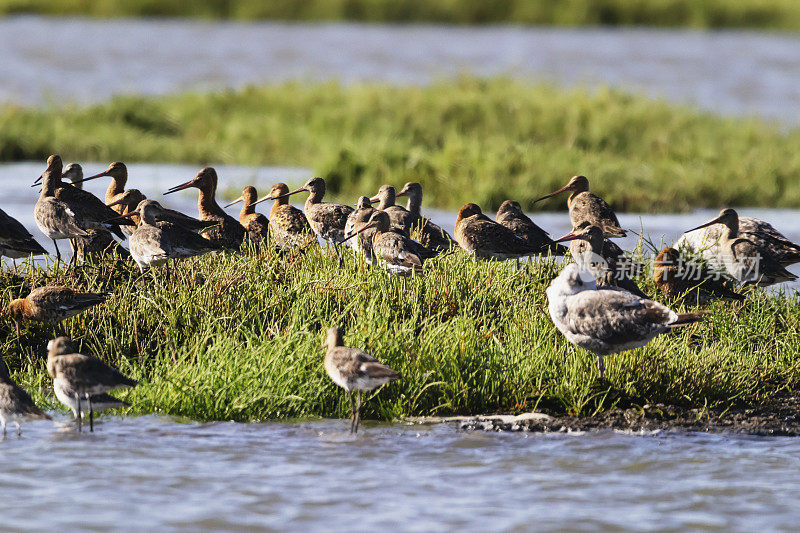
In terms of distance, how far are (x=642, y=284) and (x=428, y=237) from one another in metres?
2.28

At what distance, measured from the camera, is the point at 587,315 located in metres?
8.60

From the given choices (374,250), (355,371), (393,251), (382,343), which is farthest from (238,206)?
(355,371)

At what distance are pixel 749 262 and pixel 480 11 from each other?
158 feet

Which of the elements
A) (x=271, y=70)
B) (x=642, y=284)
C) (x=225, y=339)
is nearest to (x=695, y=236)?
(x=642, y=284)

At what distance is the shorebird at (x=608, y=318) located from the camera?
8516 mm

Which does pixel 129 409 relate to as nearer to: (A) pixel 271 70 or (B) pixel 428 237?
(B) pixel 428 237

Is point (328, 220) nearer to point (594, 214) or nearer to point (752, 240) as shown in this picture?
point (594, 214)

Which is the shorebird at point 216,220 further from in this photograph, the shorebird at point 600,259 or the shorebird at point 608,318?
the shorebird at point 608,318

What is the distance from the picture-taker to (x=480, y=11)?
2287 inches

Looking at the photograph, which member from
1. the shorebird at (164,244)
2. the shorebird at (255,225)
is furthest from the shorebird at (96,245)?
the shorebird at (255,225)

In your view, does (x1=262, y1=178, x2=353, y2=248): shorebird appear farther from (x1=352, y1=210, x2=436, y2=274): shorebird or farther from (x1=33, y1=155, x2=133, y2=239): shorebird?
(x1=33, y1=155, x2=133, y2=239): shorebird

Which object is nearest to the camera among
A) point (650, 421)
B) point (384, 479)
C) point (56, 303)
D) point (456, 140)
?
point (384, 479)

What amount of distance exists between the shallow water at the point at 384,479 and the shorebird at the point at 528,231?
360 centimetres

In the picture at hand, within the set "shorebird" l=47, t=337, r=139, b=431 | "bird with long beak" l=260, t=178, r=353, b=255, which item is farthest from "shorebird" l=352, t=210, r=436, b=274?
"shorebird" l=47, t=337, r=139, b=431
